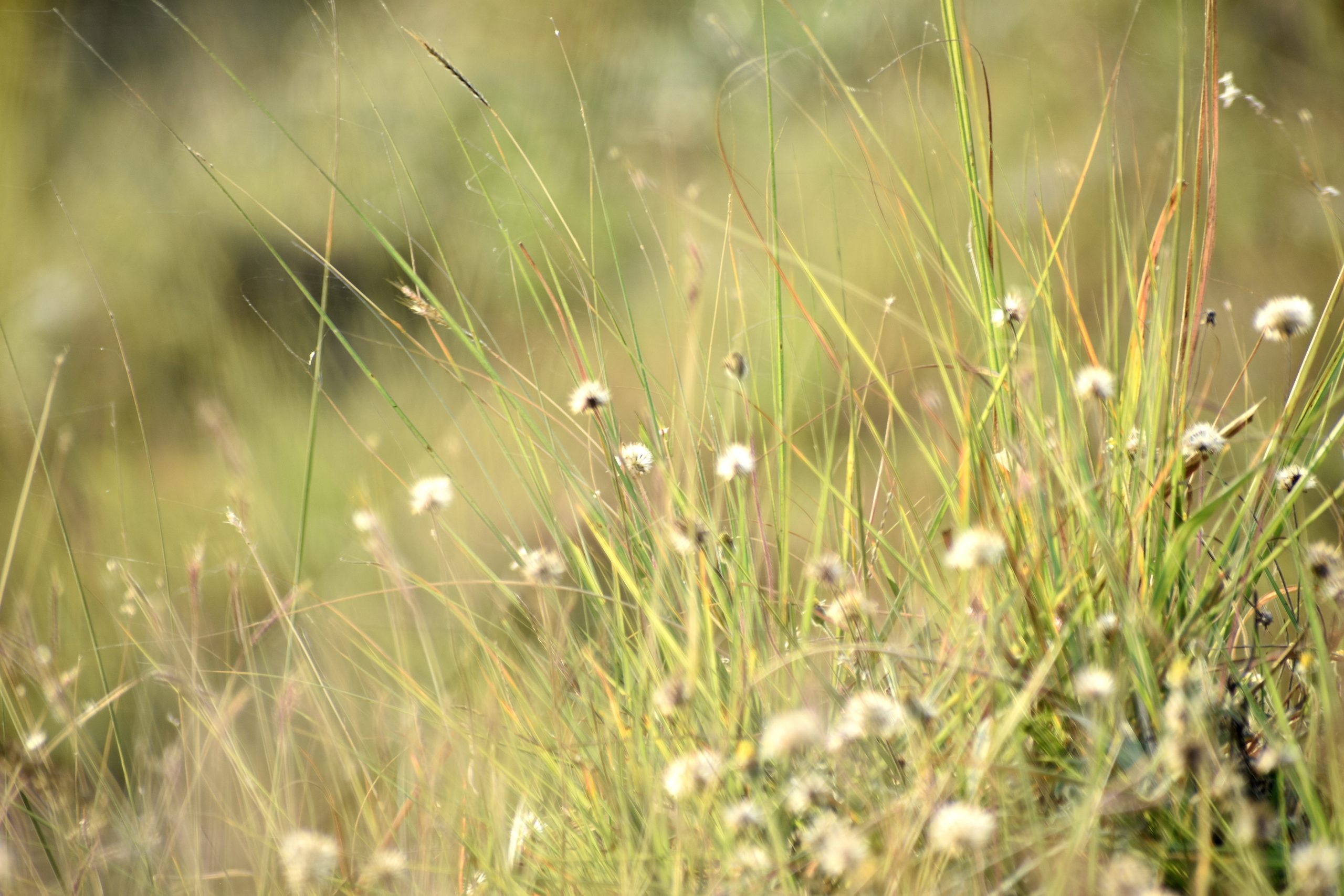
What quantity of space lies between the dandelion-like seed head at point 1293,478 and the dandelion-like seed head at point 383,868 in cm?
55

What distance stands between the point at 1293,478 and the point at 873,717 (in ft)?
1.16

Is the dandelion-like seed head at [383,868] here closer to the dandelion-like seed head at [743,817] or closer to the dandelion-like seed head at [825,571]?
the dandelion-like seed head at [743,817]

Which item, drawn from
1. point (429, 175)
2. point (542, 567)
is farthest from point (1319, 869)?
point (429, 175)

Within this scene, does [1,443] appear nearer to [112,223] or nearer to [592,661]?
[112,223]

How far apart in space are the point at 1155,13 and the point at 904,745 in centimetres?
136

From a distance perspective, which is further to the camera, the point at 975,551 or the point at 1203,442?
the point at 1203,442

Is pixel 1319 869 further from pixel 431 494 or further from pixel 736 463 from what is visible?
pixel 431 494

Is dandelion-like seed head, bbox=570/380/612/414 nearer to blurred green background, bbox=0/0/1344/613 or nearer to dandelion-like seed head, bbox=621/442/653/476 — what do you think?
dandelion-like seed head, bbox=621/442/653/476

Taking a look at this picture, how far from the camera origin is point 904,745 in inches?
19.2

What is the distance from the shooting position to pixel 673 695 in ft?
1.49

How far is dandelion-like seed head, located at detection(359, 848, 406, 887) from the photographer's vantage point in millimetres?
447

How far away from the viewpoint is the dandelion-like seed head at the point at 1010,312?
1.88 feet

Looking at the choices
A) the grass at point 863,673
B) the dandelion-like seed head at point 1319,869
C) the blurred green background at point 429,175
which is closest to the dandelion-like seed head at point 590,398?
the grass at point 863,673

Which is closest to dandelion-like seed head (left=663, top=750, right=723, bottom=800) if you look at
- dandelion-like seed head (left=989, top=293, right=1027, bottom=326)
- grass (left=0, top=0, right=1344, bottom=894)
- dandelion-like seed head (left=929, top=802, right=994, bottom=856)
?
grass (left=0, top=0, right=1344, bottom=894)
